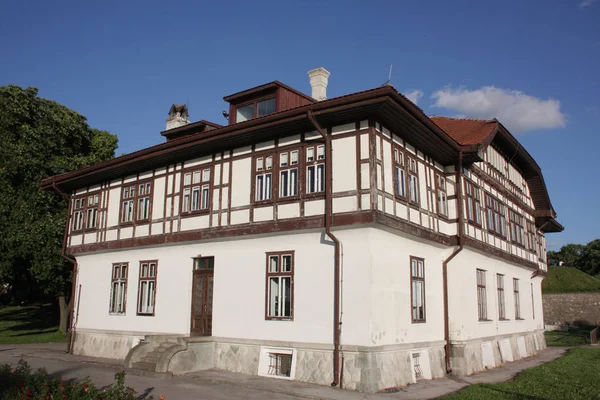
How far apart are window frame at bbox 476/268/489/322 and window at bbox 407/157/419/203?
5454 millimetres

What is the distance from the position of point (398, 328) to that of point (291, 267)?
338cm

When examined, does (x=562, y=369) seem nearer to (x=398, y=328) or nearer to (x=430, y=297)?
(x=430, y=297)

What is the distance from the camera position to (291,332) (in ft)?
48.1

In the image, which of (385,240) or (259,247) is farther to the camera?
(259,247)

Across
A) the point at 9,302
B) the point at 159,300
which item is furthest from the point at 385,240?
the point at 9,302

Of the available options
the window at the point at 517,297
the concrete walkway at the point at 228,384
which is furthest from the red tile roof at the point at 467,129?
the concrete walkway at the point at 228,384

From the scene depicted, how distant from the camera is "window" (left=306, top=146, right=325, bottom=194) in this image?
14.8 metres

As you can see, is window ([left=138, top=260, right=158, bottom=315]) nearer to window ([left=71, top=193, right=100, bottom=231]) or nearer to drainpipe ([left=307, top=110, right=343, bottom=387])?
window ([left=71, top=193, right=100, bottom=231])

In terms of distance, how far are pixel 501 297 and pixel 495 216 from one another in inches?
135

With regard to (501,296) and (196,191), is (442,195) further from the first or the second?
(196,191)

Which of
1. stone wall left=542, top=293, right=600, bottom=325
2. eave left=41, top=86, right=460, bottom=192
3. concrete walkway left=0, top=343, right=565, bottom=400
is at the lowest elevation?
concrete walkway left=0, top=343, right=565, bottom=400

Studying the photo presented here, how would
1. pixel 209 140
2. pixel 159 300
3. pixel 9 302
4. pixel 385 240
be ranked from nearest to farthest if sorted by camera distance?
pixel 385 240 → pixel 209 140 → pixel 159 300 → pixel 9 302

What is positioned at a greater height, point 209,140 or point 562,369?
point 209,140

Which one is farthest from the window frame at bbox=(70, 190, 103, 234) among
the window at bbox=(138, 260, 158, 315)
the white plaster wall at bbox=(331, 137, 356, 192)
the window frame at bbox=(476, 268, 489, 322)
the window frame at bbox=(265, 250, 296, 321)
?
the window frame at bbox=(476, 268, 489, 322)
